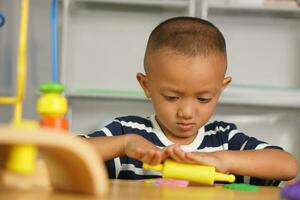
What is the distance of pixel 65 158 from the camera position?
1.68 ft

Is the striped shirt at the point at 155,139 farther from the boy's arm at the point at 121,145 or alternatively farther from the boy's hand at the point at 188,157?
the boy's hand at the point at 188,157

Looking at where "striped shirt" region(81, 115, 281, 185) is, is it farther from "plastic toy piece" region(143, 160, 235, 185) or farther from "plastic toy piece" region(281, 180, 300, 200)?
"plastic toy piece" region(281, 180, 300, 200)

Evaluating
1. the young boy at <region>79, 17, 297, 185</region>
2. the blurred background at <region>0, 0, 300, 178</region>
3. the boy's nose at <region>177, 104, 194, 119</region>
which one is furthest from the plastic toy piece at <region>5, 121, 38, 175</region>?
the blurred background at <region>0, 0, 300, 178</region>

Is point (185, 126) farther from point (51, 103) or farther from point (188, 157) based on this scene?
point (51, 103)

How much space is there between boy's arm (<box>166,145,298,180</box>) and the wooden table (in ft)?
0.28

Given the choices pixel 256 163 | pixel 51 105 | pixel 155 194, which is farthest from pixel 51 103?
pixel 256 163

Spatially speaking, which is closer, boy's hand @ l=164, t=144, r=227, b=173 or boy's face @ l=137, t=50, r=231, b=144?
boy's hand @ l=164, t=144, r=227, b=173

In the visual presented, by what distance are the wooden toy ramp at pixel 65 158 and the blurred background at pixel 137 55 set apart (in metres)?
1.82

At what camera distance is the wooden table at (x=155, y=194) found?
0.54m

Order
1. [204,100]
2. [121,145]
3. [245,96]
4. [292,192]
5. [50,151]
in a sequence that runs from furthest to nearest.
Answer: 1. [245,96]
2. [204,100]
3. [121,145]
4. [292,192]
5. [50,151]

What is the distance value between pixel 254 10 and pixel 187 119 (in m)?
1.43

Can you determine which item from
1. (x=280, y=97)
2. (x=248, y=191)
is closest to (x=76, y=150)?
(x=248, y=191)

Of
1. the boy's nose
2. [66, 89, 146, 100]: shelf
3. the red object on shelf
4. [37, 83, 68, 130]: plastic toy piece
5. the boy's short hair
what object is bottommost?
[66, 89, 146, 100]: shelf

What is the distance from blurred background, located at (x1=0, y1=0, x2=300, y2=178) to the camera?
2457mm
